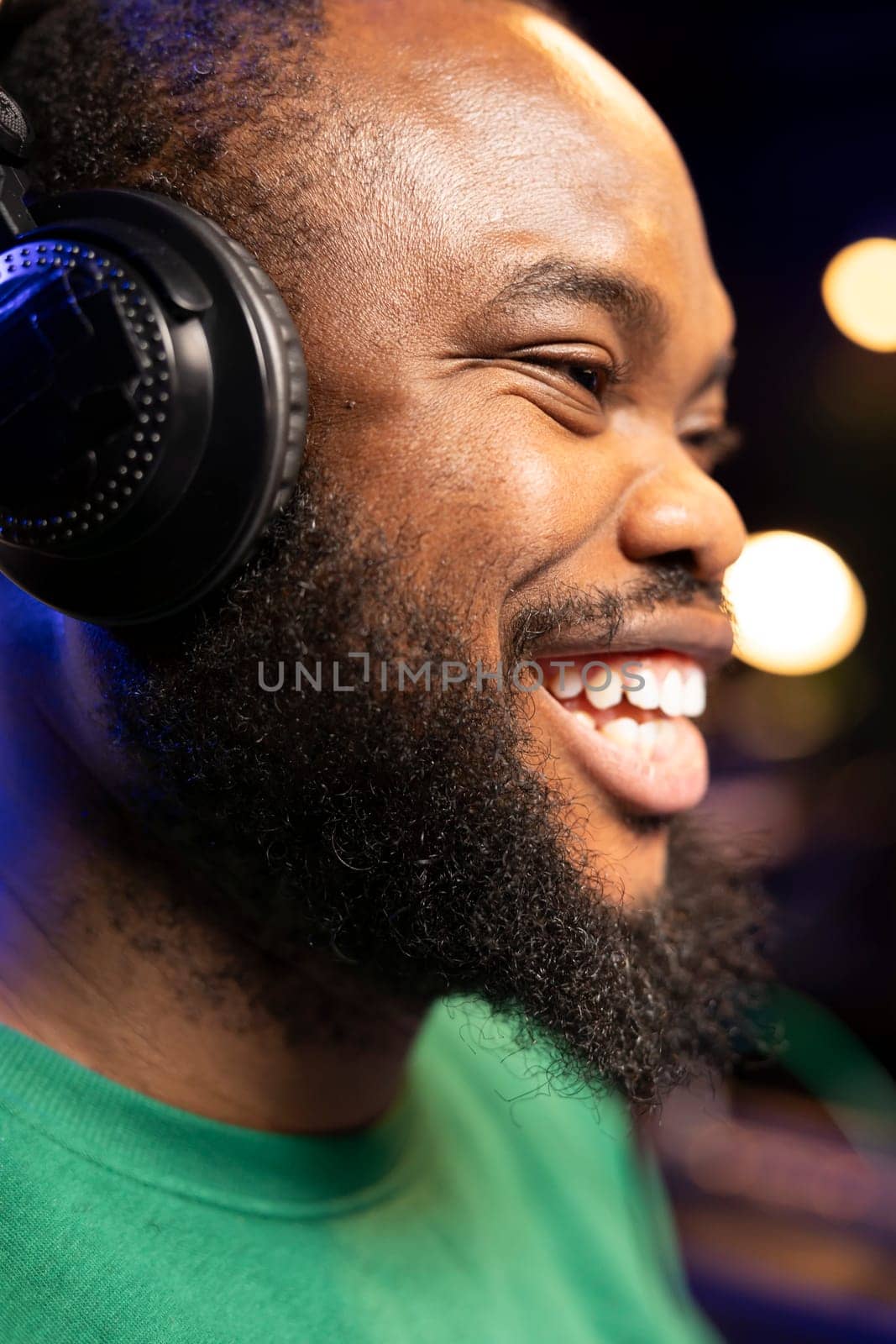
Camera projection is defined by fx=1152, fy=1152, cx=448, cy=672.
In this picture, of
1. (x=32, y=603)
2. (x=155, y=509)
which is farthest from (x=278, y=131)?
(x=32, y=603)

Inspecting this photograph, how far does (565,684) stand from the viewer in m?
0.98

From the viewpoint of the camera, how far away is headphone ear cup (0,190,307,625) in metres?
0.76

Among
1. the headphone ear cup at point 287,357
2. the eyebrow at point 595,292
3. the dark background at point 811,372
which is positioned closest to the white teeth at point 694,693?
the eyebrow at point 595,292

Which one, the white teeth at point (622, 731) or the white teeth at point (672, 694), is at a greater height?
the white teeth at point (622, 731)

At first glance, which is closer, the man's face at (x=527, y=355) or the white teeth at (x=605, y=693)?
the man's face at (x=527, y=355)

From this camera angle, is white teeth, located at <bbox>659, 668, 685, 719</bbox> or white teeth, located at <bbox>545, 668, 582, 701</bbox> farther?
white teeth, located at <bbox>659, 668, 685, 719</bbox>

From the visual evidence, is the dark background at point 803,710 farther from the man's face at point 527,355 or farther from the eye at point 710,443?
the man's face at point 527,355

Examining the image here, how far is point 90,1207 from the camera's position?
0.82 m

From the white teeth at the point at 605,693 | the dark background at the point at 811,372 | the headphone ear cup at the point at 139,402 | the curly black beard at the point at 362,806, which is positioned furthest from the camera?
the dark background at the point at 811,372

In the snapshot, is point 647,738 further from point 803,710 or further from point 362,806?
point 803,710

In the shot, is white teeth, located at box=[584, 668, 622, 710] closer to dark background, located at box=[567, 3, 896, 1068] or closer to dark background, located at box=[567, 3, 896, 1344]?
dark background, located at box=[567, 3, 896, 1344]

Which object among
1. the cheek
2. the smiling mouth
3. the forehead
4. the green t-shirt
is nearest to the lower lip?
the smiling mouth

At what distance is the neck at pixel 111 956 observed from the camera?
918 mm

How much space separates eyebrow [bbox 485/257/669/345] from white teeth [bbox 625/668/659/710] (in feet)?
0.95
